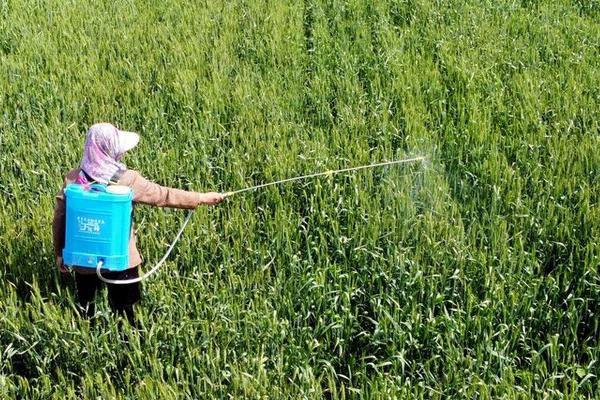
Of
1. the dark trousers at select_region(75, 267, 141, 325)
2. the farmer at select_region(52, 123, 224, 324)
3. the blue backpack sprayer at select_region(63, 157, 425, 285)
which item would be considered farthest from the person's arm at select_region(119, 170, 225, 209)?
the dark trousers at select_region(75, 267, 141, 325)

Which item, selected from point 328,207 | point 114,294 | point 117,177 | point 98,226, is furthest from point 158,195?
point 328,207

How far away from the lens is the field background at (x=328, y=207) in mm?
2803

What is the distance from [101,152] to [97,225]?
10.7 inches

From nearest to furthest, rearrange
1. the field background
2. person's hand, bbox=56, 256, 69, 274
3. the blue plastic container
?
the blue plastic container < the field background < person's hand, bbox=56, 256, 69, 274

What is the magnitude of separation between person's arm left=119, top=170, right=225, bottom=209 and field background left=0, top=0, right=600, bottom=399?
361mm

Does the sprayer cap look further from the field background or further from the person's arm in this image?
the field background

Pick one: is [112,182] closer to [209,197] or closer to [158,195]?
[158,195]

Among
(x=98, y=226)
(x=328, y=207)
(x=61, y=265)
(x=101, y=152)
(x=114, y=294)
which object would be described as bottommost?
(x=114, y=294)

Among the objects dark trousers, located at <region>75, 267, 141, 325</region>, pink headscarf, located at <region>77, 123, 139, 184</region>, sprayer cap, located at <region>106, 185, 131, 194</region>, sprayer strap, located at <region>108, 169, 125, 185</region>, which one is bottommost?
dark trousers, located at <region>75, 267, 141, 325</region>

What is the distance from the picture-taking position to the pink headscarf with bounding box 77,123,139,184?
2.77 metres

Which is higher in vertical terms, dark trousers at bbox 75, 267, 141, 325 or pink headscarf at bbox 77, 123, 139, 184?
pink headscarf at bbox 77, 123, 139, 184

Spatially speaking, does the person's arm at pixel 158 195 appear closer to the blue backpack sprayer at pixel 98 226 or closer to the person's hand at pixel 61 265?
the blue backpack sprayer at pixel 98 226

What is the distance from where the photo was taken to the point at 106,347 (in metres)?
2.86

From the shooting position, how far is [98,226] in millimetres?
2715
